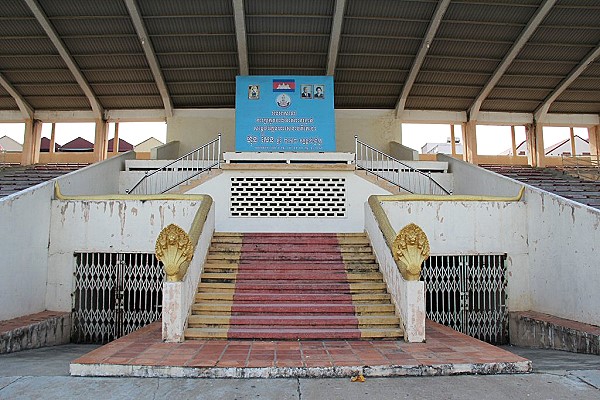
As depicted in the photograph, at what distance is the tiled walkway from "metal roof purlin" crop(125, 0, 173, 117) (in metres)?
12.2

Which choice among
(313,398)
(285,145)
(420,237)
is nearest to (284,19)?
(285,145)

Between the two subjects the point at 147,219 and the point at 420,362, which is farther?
the point at 147,219

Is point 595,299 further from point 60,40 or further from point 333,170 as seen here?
point 60,40

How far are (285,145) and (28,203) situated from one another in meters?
7.90

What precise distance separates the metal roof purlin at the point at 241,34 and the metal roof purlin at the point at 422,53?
250 inches

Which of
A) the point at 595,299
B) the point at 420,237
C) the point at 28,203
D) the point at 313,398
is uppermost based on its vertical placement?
the point at 28,203

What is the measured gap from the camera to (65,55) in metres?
16.2

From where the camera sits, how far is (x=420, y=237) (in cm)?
619

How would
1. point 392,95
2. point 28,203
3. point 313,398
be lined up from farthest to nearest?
point 392,95 < point 28,203 < point 313,398

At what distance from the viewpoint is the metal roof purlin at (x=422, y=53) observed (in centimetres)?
1484

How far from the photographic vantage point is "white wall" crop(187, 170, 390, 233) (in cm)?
1064

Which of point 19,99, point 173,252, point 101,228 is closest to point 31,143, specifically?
point 19,99

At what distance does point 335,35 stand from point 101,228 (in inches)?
418

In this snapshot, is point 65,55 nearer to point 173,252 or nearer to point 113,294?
point 113,294
